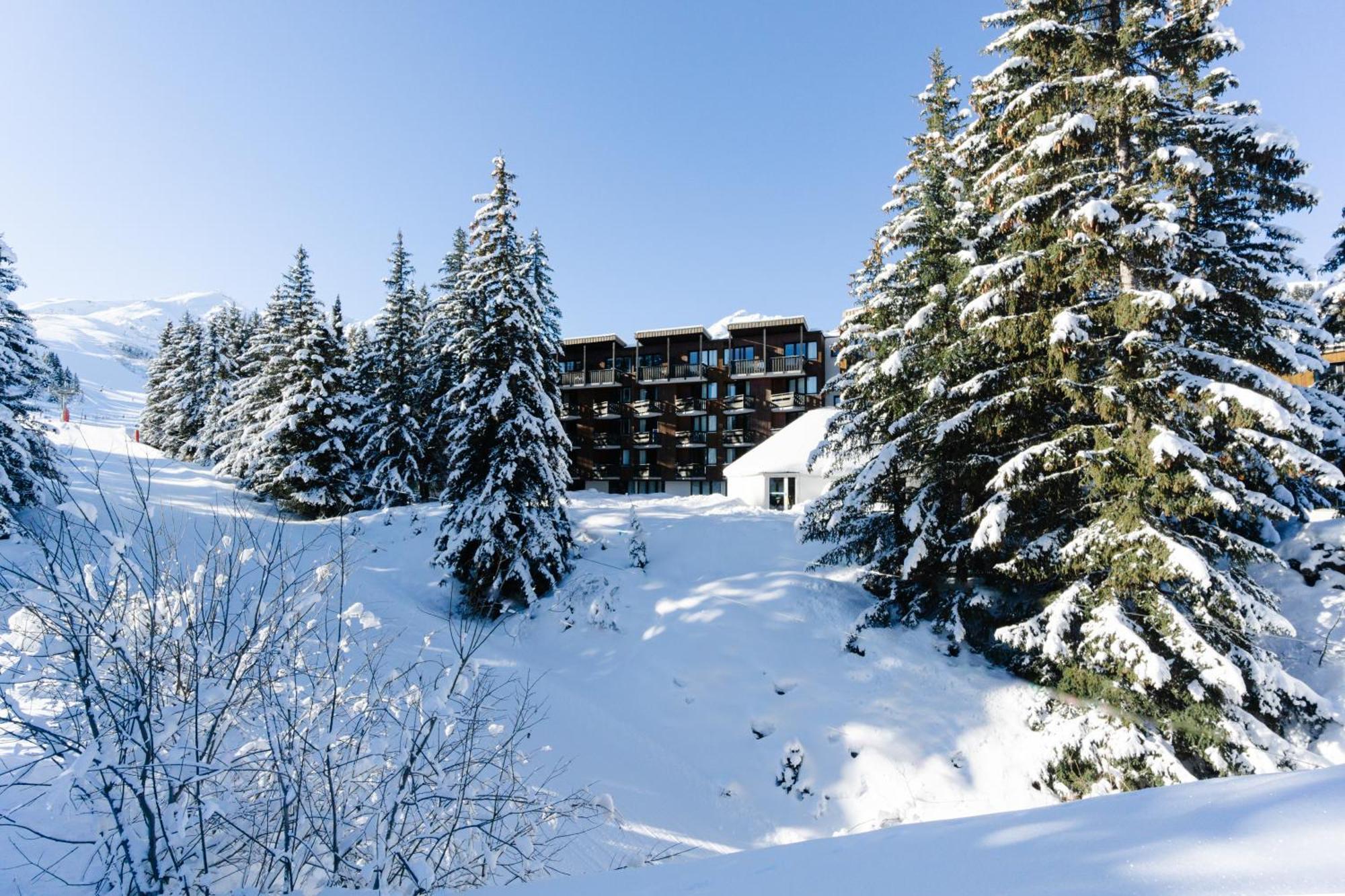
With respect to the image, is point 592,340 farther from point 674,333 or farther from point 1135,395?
point 1135,395

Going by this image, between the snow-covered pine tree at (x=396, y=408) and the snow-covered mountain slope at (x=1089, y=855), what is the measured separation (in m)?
25.0

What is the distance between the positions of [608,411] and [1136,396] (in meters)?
32.7

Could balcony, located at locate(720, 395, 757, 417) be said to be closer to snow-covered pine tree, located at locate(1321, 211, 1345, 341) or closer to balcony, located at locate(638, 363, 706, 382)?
balcony, located at locate(638, 363, 706, 382)

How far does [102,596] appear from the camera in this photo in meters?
4.64

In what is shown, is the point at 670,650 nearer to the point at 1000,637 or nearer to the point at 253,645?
the point at 1000,637

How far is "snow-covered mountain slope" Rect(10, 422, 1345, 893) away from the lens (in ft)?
35.3

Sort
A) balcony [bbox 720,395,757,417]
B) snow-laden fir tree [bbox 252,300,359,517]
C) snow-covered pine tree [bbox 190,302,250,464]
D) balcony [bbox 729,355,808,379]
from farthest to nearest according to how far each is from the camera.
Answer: balcony [bbox 720,395,757,417] → balcony [bbox 729,355,808,379] → snow-covered pine tree [bbox 190,302,250,464] → snow-laden fir tree [bbox 252,300,359,517]

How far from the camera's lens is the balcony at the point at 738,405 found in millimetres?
37375

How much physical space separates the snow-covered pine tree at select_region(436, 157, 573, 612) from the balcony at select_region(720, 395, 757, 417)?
2138 centimetres

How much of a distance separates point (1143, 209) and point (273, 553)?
46.5 ft

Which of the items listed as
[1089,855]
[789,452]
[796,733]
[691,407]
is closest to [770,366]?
[691,407]

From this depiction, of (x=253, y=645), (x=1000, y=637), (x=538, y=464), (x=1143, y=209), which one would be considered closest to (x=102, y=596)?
(x=253, y=645)

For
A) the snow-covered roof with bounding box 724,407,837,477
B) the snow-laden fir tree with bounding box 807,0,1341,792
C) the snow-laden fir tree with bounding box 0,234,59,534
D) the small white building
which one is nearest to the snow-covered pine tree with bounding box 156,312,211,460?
the snow-laden fir tree with bounding box 0,234,59,534

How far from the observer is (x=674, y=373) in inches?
1561
